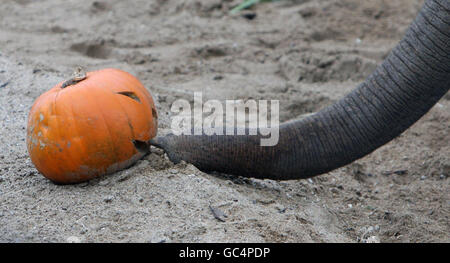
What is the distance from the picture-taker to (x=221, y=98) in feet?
16.2

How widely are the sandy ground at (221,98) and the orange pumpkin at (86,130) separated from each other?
0.34 feet

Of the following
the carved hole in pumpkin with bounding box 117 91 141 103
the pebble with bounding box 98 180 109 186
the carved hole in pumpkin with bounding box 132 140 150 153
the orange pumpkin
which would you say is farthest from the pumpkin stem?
the pebble with bounding box 98 180 109 186

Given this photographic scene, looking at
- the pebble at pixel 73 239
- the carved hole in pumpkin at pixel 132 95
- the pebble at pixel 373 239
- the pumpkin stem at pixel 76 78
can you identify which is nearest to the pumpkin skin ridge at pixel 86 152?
the pumpkin stem at pixel 76 78

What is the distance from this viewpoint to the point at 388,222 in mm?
3607

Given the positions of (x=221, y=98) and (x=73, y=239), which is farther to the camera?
(x=221, y=98)

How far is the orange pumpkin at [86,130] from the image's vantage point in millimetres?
3189

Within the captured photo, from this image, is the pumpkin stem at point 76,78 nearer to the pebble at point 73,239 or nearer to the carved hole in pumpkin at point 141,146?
the carved hole in pumpkin at point 141,146

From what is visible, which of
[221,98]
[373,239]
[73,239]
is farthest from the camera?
[221,98]

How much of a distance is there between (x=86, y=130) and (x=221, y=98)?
1.91 meters

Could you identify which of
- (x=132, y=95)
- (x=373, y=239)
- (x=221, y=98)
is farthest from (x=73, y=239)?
(x=221, y=98)

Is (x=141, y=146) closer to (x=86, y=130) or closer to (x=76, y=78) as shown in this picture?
(x=86, y=130)

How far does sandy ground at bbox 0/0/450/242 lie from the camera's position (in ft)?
9.84
